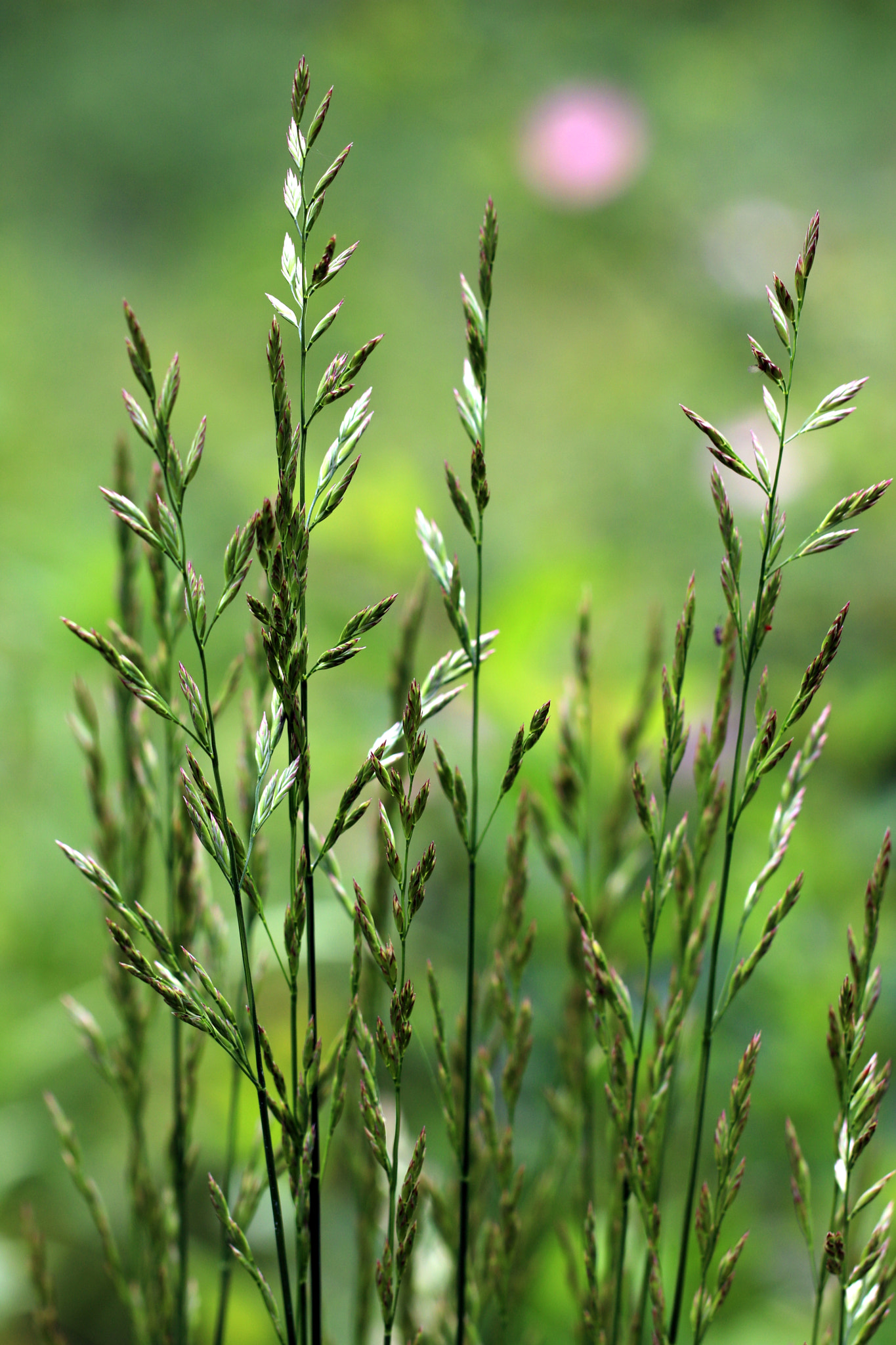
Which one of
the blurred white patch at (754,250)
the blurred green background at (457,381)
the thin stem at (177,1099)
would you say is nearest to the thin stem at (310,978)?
the thin stem at (177,1099)

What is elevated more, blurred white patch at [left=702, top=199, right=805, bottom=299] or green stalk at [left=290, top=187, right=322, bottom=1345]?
blurred white patch at [left=702, top=199, right=805, bottom=299]

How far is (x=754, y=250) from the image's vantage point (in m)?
2.14

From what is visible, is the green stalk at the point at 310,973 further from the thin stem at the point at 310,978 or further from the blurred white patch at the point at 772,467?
the blurred white patch at the point at 772,467

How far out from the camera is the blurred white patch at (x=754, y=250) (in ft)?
6.89

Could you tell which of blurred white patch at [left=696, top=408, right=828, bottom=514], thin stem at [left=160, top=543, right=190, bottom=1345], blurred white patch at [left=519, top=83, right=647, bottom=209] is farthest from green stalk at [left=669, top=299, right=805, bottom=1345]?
blurred white patch at [left=519, top=83, right=647, bottom=209]

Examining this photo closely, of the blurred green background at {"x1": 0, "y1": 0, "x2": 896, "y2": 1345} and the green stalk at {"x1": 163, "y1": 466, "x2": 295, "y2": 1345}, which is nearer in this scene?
the green stalk at {"x1": 163, "y1": 466, "x2": 295, "y2": 1345}

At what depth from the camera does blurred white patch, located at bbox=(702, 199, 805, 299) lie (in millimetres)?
2102

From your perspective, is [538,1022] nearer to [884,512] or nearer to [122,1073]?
[122,1073]

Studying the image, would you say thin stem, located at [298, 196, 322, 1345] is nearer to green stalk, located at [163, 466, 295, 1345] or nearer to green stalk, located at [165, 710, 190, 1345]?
green stalk, located at [163, 466, 295, 1345]

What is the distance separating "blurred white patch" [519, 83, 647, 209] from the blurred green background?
0.07m

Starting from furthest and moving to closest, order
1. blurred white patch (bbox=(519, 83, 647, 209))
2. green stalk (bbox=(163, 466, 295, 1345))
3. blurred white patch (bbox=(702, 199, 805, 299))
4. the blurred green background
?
Result: blurred white patch (bbox=(519, 83, 647, 209)) → blurred white patch (bbox=(702, 199, 805, 299)) → the blurred green background → green stalk (bbox=(163, 466, 295, 1345))

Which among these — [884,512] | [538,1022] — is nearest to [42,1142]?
[538,1022]

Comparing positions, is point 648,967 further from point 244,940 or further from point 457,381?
point 457,381

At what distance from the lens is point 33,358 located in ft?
7.73
